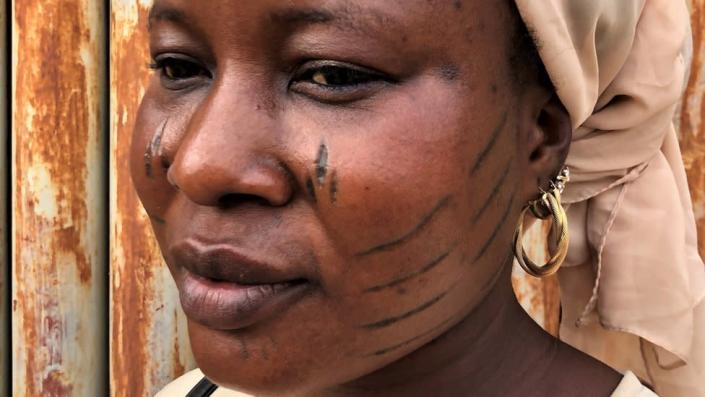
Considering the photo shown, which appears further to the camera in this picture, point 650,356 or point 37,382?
point 37,382

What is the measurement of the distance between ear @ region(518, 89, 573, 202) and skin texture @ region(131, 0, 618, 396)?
3 centimetres

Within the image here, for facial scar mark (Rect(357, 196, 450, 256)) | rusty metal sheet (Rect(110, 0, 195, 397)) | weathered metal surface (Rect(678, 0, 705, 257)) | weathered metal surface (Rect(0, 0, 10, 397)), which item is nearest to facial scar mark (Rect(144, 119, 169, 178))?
facial scar mark (Rect(357, 196, 450, 256))

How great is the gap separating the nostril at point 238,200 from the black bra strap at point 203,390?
666 millimetres

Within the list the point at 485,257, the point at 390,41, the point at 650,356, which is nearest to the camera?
the point at 390,41

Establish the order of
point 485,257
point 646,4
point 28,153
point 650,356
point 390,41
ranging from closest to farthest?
point 390,41 → point 485,257 → point 646,4 → point 650,356 → point 28,153

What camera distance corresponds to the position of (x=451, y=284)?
1.06 meters

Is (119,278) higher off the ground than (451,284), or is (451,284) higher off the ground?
(119,278)

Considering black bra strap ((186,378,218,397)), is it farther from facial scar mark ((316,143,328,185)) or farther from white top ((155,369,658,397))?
facial scar mark ((316,143,328,185))

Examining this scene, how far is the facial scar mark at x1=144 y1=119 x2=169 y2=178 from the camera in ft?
3.65

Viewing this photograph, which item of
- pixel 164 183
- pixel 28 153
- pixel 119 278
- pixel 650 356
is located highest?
pixel 28 153

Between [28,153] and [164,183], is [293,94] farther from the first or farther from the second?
[28,153]

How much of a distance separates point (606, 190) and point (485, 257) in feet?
1.17

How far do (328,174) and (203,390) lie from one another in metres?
0.75

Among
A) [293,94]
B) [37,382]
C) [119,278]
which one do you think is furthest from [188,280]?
[37,382]
